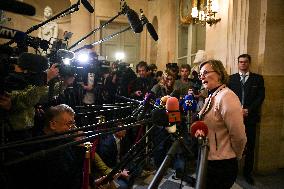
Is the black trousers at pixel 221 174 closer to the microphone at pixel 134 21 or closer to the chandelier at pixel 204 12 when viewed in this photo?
the microphone at pixel 134 21

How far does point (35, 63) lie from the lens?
1.38 meters

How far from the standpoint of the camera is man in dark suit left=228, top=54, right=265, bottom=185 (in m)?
4.31

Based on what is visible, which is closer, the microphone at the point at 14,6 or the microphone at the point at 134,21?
the microphone at the point at 14,6

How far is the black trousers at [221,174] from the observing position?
2375 millimetres

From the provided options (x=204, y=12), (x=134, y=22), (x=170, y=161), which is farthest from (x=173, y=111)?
(x=204, y=12)

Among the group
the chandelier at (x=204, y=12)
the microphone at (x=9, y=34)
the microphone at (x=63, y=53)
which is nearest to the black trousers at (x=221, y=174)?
the microphone at (x=63, y=53)

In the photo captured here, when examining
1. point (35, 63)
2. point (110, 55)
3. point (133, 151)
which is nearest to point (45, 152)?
point (35, 63)

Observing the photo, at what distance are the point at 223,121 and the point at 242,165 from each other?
2564 millimetres

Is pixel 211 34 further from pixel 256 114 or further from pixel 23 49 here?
pixel 23 49

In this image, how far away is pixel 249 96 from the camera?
4.36 metres

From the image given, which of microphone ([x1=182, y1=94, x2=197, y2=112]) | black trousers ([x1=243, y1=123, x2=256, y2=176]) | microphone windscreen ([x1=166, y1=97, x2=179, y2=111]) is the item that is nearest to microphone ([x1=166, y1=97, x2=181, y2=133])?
microphone windscreen ([x1=166, y1=97, x2=179, y2=111])

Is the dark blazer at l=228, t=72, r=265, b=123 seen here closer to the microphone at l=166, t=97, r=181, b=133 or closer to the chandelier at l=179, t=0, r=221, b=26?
the chandelier at l=179, t=0, r=221, b=26

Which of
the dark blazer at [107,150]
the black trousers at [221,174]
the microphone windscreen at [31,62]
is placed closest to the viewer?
the microphone windscreen at [31,62]

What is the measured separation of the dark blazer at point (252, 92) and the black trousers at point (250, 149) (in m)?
0.10
